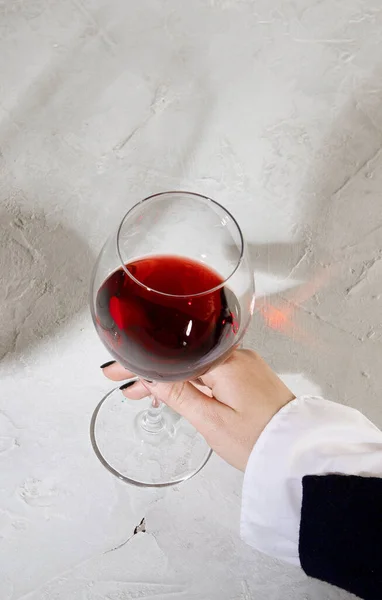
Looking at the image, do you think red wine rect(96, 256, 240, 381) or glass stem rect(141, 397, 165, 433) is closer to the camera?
red wine rect(96, 256, 240, 381)

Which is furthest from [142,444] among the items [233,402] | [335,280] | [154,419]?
[335,280]

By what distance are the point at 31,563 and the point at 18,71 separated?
0.59m

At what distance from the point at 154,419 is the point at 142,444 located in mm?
28

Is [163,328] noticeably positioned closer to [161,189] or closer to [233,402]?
[233,402]

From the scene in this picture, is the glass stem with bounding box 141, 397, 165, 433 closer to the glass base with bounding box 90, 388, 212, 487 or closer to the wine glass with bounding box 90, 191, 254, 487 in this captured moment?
the glass base with bounding box 90, 388, 212, 487

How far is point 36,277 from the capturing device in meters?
0.76

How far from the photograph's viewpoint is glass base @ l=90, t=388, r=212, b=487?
0.67 m

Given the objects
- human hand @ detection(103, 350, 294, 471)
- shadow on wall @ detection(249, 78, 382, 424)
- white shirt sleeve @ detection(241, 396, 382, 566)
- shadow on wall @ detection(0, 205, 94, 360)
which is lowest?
shadow on wall @ detection(249, 78, 382, 424)

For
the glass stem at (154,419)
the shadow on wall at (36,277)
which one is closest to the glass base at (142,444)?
the glass stem at (154,419)

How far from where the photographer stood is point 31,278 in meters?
0.76

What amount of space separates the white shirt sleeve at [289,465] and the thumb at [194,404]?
5 cm

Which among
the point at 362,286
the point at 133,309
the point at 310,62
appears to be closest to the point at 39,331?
the point at 133,309

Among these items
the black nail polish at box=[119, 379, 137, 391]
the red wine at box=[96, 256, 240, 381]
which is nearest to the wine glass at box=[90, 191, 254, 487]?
the red wine at box=[96, 256, 240, 381]

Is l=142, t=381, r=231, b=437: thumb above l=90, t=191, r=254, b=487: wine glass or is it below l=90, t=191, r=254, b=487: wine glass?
below
